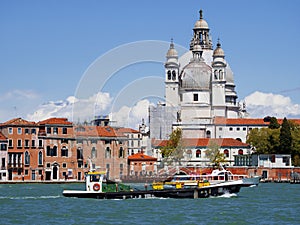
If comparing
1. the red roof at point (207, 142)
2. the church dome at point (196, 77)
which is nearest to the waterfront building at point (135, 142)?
the church dome at point (196, 77)

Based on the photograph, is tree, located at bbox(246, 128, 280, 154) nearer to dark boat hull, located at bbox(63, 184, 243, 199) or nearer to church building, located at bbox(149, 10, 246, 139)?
church building, located at bbox(149, 10, 246, 139)

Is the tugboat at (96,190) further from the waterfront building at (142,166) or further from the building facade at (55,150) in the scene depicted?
the waterfront building at (142,166)

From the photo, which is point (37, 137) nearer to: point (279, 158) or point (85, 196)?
point (279, 158)

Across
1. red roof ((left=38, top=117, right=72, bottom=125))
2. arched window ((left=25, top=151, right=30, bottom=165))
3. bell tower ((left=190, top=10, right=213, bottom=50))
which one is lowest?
arched window ((left=25, top=151, right=30, bottom=165))

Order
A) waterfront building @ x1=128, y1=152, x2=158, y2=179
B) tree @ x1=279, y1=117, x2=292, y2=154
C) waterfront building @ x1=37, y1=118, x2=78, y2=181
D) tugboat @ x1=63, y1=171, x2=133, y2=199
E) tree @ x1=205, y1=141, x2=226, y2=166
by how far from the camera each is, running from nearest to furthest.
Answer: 1. tugboat @ x1=63, y1=171, x2=133, y2=199
2. waterfront building @ x1=37, y1=118, x2=78, y2=181
3. tree @ x1=279, y1=117, x2=292, y2=154
4. waterfront building @ x1=128, y1=152, x2=158, y2=179
5. tree @ x1=205, y1=141, x2=226, y2=166

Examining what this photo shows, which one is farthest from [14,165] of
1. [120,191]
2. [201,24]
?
[201,24]

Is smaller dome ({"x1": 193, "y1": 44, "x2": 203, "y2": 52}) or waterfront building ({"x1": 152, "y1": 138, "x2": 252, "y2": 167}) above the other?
smaller dome ({"x1": 193, "y1": 44, "x2": 203, "y2": 52})

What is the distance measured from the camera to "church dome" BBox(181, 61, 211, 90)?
119m

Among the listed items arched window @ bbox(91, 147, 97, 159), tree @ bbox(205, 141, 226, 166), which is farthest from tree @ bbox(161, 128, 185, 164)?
arched window @ bbox(91, 147, 97, 159)

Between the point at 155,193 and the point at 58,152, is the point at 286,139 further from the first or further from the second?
the point at 155,193

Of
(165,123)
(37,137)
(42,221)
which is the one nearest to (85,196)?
(42,221)

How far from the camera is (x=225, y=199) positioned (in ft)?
173

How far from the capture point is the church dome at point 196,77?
119 m

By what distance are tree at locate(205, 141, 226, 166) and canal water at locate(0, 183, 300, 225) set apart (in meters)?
42.3
